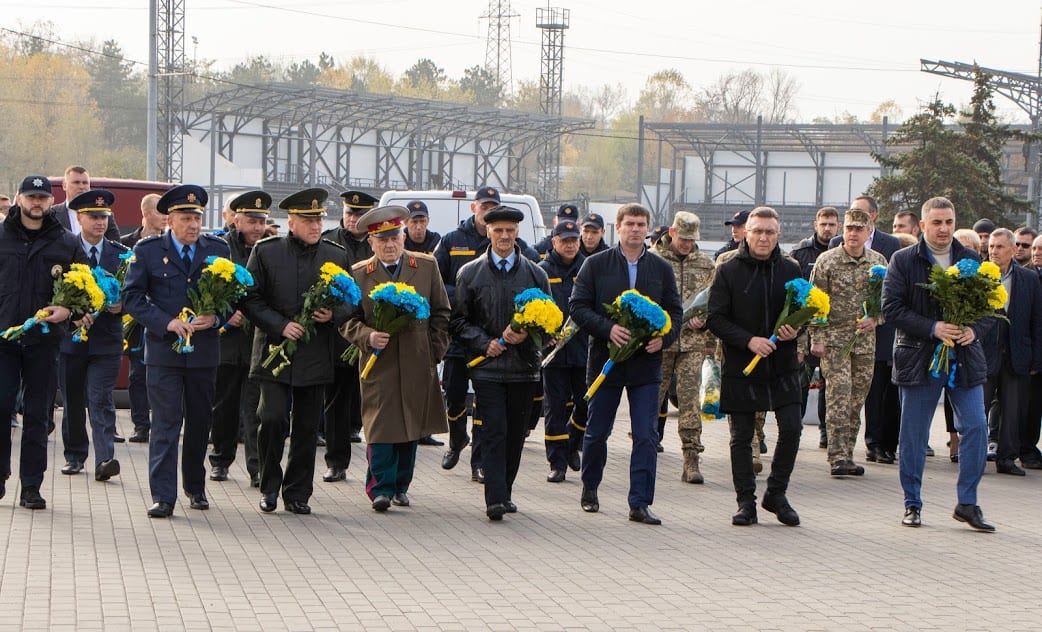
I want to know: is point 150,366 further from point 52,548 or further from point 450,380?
point 450,380

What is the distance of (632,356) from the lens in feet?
33.6

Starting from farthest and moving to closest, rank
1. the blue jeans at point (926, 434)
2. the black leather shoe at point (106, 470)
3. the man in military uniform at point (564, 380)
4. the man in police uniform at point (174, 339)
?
the man in military uniform at point (564, 380) < the black leather shoe at point (106, 470) < the blue jeans at point (926, 434) < the man in police uniform at point (174, 339)

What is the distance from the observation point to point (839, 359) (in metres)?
13.0

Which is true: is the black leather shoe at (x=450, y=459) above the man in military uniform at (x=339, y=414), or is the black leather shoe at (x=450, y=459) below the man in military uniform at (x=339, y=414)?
below

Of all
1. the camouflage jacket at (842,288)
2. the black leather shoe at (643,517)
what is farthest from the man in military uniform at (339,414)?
the camouflage jacket at (842,288)

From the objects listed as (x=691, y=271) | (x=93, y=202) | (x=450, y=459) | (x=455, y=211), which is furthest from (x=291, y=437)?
(x=455, y=211)

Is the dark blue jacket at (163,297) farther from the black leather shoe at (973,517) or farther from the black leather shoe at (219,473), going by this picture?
the black leather shoe at (973,517)

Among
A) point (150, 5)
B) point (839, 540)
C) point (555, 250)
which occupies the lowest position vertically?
point (839, 540)

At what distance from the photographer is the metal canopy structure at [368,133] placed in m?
57.8

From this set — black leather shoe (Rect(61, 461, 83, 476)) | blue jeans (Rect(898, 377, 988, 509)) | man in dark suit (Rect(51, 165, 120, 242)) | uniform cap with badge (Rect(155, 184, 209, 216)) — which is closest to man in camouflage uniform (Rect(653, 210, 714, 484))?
blue jeans (Rect(898, 377, 988, 509))

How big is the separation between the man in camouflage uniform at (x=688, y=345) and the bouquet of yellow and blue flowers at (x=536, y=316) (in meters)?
2.21

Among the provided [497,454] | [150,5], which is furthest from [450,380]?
[150,5]

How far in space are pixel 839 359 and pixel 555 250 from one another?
8.59 ft

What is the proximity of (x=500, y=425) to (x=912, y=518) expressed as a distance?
2920mm
